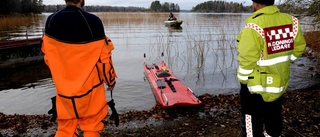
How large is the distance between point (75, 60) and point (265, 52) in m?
2.13

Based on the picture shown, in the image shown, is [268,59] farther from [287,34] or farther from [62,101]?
[62,101]

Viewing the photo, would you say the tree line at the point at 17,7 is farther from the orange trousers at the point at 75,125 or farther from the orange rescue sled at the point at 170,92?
the orange trousers at the point at 75,125

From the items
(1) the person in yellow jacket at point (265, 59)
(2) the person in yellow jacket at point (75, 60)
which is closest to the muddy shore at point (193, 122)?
(1) the person in yellow jacket at point (265, 59)

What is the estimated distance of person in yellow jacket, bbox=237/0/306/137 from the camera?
9.68 ft

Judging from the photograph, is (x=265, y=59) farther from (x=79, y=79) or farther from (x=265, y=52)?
(x=79, y=79)

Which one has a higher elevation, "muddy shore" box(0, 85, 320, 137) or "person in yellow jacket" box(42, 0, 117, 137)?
"person in yellow jacket" box(42, 0, 117, 137)

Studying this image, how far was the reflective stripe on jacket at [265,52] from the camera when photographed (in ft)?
9.62

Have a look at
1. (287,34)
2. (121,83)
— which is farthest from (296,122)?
(121,83)

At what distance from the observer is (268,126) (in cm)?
326

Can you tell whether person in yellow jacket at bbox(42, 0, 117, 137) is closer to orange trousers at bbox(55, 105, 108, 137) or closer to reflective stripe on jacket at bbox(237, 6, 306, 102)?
orange trousers at bbox(55, 105, 108, 137)

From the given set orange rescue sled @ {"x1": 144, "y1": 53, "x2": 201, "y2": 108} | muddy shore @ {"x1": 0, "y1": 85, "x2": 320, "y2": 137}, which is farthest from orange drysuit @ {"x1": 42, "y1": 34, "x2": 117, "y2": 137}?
orange rescue sled @ {"x1": 144, "y1": 53, "x2": 201, "y2": 108}

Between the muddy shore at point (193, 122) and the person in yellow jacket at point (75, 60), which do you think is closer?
the person in yellow jacket at point (75, 60)

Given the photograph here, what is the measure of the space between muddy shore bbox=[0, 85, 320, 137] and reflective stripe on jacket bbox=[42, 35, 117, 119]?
2601 mm

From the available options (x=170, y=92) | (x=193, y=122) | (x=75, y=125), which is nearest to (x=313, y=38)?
(x=170, y=92)
